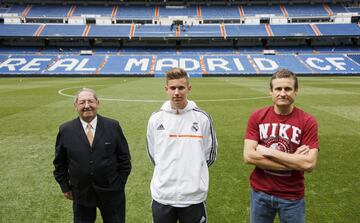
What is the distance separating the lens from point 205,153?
3.42 meters

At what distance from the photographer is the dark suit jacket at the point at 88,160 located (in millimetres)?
3471

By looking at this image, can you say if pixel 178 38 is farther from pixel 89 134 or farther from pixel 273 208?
pixel 273 208

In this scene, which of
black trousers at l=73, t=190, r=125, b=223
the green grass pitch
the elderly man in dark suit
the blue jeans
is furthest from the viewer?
the green grass pitch

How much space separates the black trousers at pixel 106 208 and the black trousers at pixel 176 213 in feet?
2.63

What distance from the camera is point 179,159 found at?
313cm

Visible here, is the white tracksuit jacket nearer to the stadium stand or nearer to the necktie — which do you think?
the necktie

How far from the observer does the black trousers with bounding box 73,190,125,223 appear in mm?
3648

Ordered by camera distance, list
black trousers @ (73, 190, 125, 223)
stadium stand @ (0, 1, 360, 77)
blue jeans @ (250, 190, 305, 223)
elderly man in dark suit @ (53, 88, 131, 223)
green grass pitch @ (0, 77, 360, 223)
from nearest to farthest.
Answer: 1. blue jeans @ (250, 190, 305, 223)
2. elderly man in dark suit @ (53, 88, 131, 223)
3. black trousers @ (73, 190, 125, 223)
4. green grass pitch @ (0, 77, 360, 223)
5. stadium stand @ (0, 1, 360, 77)

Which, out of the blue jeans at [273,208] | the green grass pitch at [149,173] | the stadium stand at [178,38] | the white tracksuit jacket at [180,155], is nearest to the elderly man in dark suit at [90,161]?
the white tracksuit jacket at [180,155]

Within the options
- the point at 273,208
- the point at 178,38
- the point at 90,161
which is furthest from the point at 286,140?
the point at 178,38

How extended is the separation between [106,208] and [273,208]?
2.17 metres

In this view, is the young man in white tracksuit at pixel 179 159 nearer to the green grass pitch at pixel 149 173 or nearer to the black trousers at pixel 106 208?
the black trousers at pixel 106 208

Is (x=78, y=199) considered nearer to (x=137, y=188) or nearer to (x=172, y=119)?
(x=172, y=119)


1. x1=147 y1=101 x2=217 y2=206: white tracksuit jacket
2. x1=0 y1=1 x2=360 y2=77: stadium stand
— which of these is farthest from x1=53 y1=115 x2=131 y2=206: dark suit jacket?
x1=0 y1=1 x2=360 y2=77: stadium stand
